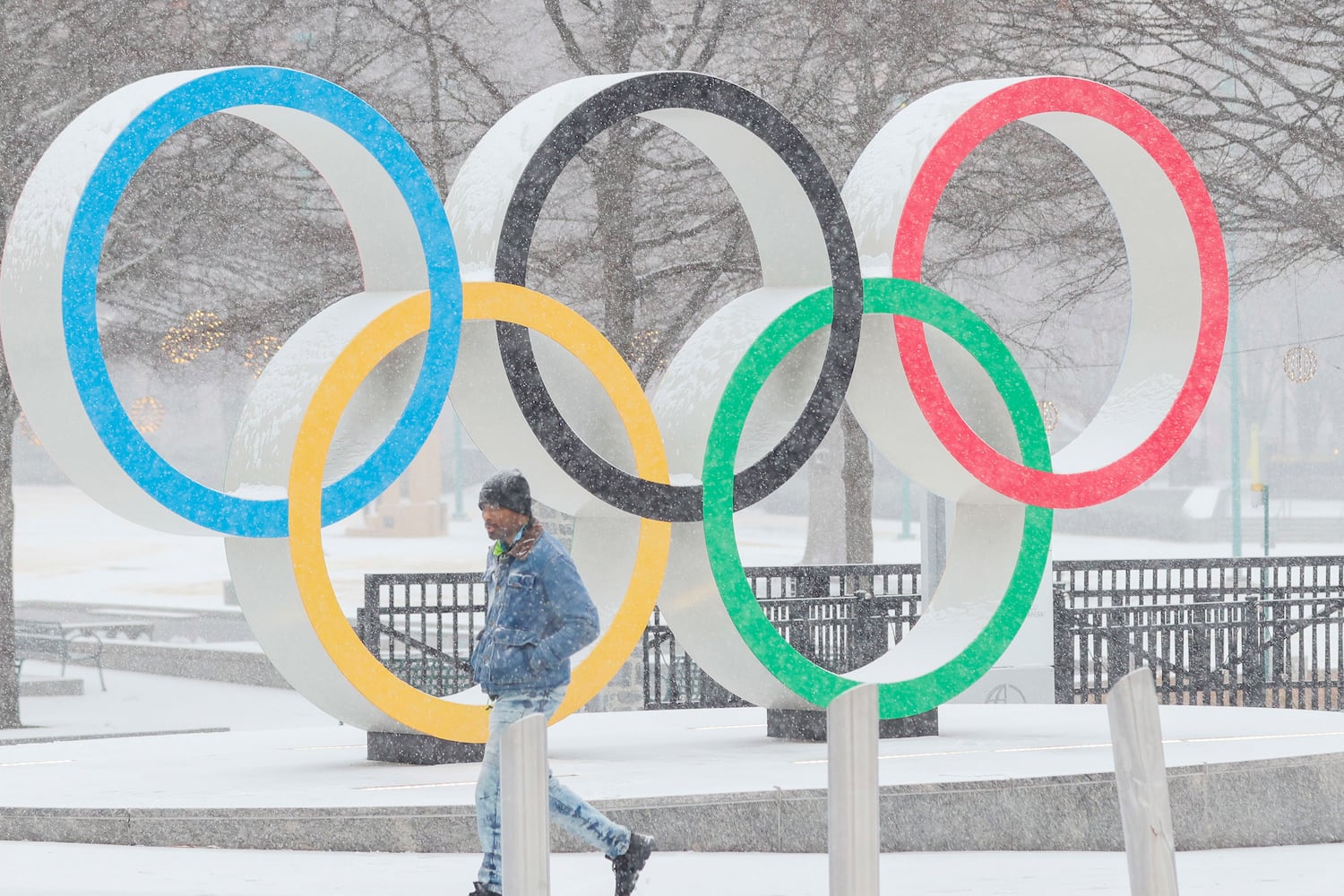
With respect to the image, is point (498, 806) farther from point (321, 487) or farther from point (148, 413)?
point (148, 413)

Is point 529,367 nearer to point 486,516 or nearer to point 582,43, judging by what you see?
point 486,516

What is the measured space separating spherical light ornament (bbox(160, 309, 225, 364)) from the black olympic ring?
25.9 ft

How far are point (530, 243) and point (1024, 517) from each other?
3.45 m

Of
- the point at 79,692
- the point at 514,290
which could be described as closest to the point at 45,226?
the point at 514,290

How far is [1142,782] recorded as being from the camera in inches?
188

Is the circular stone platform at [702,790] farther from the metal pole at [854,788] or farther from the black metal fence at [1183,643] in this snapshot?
the black metal fence at [1183,643]

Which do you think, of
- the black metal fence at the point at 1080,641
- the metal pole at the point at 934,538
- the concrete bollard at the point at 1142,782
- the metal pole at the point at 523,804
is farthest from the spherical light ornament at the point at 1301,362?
the metal pole at the point at 523,804

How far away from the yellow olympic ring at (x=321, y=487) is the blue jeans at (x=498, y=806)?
216cm

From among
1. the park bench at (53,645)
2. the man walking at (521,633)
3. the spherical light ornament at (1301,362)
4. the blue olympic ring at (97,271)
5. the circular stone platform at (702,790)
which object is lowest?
the park bench at (53,645)

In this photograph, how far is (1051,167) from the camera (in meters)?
16.5

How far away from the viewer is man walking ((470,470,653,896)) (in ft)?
20.0

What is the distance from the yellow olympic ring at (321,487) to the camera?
28.1 feet

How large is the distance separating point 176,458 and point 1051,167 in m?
43.1

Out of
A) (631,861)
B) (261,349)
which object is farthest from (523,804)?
(261,349)
